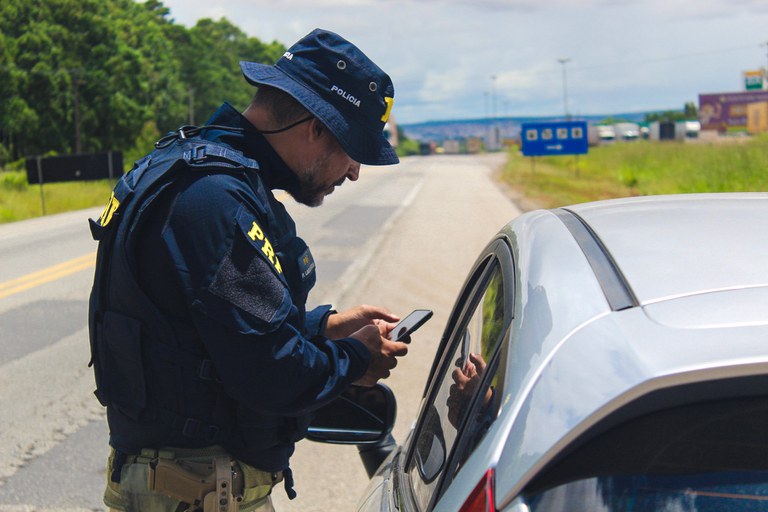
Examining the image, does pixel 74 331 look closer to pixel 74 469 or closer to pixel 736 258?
pixel 74 469

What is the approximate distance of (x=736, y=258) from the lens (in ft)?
5.50

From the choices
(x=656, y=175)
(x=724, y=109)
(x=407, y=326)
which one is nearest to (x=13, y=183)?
(x=656, y=175)

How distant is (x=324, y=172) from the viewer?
95.7 inches

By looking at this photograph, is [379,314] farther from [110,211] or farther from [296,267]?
[110,211]

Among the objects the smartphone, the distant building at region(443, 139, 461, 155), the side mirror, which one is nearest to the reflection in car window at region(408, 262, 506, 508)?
the smartphone

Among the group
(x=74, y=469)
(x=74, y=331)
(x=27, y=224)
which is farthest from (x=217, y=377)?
(x=27, y=224)

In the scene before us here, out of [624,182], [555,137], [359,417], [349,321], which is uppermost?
[349,321]

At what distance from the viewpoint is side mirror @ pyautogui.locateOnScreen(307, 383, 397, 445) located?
9.05 feet

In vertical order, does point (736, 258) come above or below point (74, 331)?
above

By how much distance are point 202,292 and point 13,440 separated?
13.9 ft

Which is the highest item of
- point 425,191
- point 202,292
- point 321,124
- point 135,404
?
point 321,124

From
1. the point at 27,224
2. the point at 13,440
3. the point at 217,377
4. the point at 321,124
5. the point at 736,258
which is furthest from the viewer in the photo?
the point at 27,224

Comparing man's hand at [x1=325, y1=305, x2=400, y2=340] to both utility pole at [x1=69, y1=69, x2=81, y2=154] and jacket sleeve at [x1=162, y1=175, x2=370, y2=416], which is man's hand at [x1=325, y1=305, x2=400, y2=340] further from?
utility pole at [x1=69, y1=69, x2=81, y2=154]

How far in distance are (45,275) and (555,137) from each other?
21435 mm
